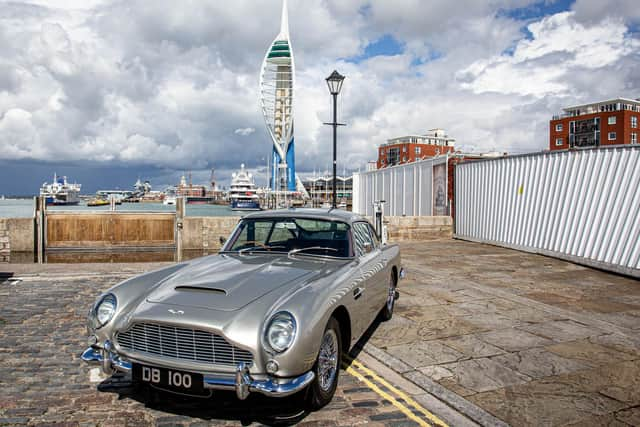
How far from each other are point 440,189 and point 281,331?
53.3 ft

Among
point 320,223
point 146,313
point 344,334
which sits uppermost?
point 320,223

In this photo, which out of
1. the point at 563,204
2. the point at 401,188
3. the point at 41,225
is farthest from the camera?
the point at 401,188

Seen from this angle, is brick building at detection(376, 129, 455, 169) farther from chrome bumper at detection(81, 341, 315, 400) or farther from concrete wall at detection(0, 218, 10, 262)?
chrome bumper at detection(81, 341, 315, 400)

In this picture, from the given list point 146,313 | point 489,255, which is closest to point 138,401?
point 146,313

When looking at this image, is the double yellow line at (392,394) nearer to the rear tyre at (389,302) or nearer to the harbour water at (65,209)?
the rear tyre at (389,302)

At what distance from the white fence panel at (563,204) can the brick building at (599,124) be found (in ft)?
177

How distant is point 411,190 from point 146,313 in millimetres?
18471

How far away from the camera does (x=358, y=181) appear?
27016 millimetres

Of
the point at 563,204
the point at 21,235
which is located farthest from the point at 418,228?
the point at 21,235

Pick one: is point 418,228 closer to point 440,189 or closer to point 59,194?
→ point 440,189

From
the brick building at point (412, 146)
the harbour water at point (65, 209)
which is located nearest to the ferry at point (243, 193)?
the harbour water at point (65, 209)

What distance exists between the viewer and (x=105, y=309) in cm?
342

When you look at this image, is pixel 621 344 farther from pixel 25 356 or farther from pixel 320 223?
pixel 25 356

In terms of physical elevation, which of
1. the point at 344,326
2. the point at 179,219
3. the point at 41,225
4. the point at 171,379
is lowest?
the point at 171,379
